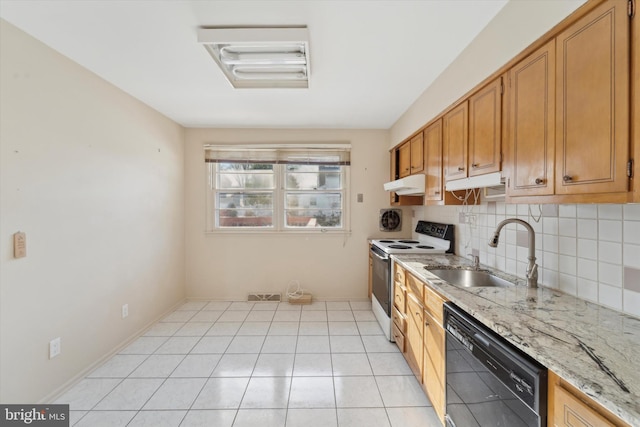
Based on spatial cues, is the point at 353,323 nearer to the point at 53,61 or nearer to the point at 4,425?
the point at 4,425

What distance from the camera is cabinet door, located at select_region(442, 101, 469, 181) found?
1.88 m

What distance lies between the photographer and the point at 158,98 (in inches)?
107

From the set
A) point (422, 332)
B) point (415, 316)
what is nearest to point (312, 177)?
point (415, 316)

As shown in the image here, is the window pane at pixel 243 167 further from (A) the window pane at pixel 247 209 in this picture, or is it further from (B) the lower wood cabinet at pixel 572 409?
(B) the lower wood cabinet at pixel 572 409

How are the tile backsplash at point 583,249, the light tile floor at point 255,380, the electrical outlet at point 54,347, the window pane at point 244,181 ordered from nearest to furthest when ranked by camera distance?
the tile backsplash at point 583,249 → the light tile floor at point 255,380 → the electrical outlet at point 54,347 → the window pane at point 244,181

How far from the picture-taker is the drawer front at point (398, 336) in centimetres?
231

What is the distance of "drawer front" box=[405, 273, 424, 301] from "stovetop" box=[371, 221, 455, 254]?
1.66 feet

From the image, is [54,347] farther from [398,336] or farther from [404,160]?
[404,160]

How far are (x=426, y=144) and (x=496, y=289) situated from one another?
1.57m

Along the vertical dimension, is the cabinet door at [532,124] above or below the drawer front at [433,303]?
above

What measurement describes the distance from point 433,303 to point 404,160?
2.04m

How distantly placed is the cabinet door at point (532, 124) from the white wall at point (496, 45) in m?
0.11

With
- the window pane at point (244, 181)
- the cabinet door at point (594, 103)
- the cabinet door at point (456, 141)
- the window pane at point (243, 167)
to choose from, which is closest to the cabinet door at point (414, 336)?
the cabinet door at point (456, 141)

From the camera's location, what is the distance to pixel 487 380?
3.73 ft
